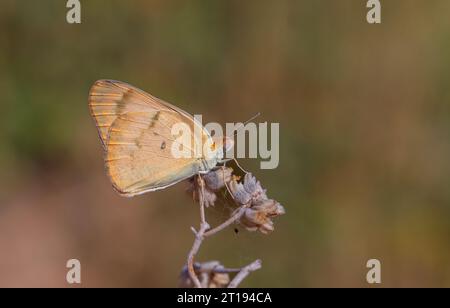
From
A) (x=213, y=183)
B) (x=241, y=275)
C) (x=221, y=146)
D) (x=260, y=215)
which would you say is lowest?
(x=241, y=275)

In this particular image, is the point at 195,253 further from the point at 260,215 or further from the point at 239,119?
the point at 239,119

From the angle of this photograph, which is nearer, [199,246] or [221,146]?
[199,246]

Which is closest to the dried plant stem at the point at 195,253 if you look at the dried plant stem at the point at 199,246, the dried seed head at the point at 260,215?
the dried plant stem at the point at 199,246

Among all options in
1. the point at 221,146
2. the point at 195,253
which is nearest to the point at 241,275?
the point at 195,253

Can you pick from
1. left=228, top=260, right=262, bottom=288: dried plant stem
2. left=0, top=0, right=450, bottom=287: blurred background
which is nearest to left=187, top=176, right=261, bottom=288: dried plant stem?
left=228, top=260, right=262, bottom=288: dried plant stem

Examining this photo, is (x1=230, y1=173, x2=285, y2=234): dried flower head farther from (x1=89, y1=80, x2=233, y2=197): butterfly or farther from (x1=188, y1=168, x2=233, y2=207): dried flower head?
(x1=89, y1=80, x2=233, y2=197): butterfly

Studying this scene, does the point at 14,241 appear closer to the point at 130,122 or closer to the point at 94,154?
the point at 94,154
